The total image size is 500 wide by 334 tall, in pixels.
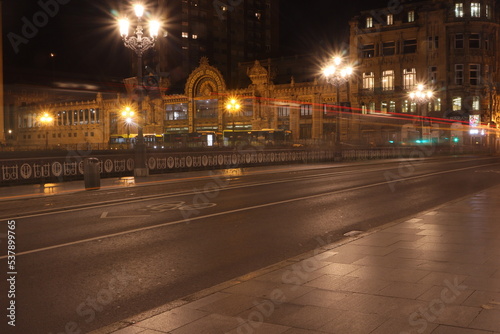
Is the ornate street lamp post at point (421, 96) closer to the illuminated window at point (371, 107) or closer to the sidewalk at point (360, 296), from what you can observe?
the illuminated window at point (371, 107)

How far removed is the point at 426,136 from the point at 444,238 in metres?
57.6

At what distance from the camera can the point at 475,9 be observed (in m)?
62.9

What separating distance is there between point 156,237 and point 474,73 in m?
63.7

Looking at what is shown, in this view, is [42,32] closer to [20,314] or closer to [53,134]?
[53,134]

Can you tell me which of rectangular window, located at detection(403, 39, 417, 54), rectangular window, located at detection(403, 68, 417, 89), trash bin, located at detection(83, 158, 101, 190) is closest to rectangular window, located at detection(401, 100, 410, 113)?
rectangular window, located at detection(403, 68, 417, 89)

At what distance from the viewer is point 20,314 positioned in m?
5.38

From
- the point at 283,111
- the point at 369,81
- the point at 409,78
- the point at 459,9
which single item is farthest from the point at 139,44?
the point at 459,9

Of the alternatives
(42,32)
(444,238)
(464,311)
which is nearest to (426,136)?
(42,32)

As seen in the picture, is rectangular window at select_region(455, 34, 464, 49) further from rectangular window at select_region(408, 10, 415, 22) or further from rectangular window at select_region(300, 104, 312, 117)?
rectangular window at select_region(300, 104, 312, 117)

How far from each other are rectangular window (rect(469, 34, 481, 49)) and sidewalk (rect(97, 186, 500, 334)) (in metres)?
62.4

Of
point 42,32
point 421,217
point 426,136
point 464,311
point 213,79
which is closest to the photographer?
point 464,311

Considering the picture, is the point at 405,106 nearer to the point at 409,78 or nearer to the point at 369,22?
the point at 409,78

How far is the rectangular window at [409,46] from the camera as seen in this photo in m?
64.9

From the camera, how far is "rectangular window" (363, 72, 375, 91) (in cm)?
6819
